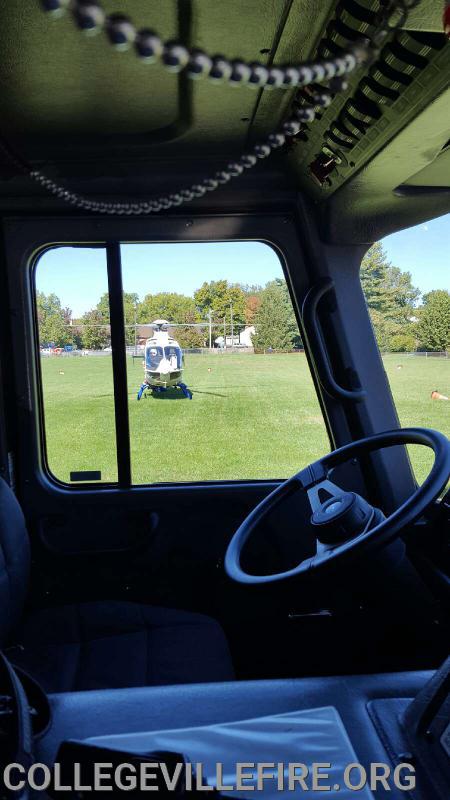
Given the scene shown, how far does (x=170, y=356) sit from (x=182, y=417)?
1.08 ft

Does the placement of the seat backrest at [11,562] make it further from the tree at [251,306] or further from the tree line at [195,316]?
the tree at [251,306]

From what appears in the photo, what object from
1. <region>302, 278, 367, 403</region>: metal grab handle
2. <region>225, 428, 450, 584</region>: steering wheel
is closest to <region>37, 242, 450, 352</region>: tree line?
<region>302, 278, 367, 403</region>: metal grab handle

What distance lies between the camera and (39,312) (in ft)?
8.22

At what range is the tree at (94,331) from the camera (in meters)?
2.46

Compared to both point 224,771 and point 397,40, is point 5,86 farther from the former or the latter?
point 224,771

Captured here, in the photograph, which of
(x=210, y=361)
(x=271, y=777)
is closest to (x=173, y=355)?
(x=210, y=361)

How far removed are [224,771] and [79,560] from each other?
1.62 metres

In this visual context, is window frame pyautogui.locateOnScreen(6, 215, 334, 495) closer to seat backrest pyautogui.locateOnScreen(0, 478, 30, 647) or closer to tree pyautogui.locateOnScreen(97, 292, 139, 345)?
tree pyautogui.locateOnScreen(97, 292, 139, 345)

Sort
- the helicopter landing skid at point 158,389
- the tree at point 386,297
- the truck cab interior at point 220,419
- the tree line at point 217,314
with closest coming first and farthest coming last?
the truck cab interior at point 220,419 → the tree at point 386,297 → the tree line at point 217,314 → the helicopter landing skid at point 158,389

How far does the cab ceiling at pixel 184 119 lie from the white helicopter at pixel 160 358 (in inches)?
20.1

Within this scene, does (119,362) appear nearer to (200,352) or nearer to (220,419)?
(200,352)

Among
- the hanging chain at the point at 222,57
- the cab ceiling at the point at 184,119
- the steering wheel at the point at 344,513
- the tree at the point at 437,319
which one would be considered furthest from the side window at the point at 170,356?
the hanging chain at the point at 222,57

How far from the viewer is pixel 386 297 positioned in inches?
88.8

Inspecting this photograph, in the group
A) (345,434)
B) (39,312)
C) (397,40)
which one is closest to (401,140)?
(397,40)
